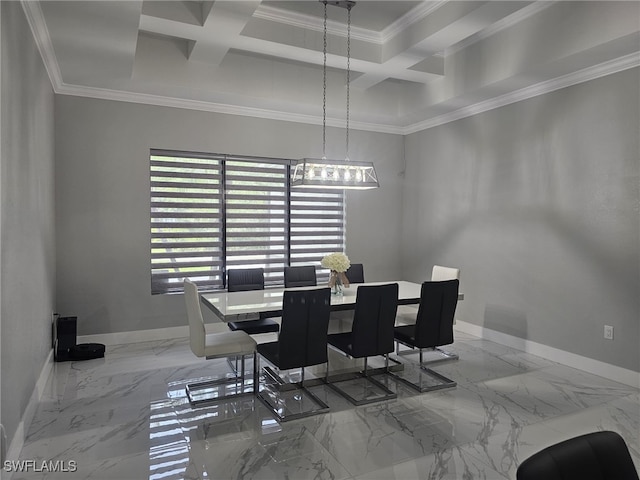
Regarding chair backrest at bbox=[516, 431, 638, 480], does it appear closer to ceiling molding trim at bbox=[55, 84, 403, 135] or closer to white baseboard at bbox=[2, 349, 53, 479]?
white baseboard at bbox=[2, 349, 53, 479]

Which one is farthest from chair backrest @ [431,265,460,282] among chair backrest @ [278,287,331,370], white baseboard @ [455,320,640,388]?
chair backrest @ [278,287,331,370]

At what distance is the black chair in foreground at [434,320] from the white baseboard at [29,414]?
2.81 m

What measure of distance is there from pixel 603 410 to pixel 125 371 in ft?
13.1

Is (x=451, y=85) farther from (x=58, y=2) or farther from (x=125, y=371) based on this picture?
(x=125, y=371)

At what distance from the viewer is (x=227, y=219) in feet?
18.1

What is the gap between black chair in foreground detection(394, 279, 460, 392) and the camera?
147 inches

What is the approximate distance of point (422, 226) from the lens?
6.30 m

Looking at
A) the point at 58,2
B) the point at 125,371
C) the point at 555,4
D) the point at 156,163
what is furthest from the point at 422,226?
the point at 58,2

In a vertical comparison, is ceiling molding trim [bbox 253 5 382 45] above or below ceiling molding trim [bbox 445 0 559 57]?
below

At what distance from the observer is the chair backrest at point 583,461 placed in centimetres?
117

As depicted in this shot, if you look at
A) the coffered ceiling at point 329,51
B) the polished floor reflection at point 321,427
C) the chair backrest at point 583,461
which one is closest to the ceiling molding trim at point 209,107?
the coffered ceiling at point 329,51

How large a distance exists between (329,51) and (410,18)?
814 mm

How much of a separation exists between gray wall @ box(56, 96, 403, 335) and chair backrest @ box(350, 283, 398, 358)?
261cm

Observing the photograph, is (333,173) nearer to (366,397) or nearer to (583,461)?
(366,397)
